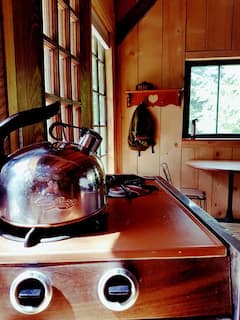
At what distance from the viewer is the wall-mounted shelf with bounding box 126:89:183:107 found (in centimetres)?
313

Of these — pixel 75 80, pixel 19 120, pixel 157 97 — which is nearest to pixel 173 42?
pixel 157 97

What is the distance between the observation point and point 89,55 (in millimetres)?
1674

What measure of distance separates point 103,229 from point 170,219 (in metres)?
0.19

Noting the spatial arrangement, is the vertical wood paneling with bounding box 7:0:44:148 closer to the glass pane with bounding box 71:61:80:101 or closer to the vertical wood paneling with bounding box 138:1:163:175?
the glass pane with bounding box 71:61:80:101

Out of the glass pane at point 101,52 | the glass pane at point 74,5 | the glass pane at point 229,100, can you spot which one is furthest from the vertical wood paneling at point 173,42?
the glass pane at point 74,5

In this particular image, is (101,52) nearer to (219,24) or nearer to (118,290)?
(219,24)

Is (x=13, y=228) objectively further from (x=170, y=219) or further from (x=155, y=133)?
(x=155, y=133)

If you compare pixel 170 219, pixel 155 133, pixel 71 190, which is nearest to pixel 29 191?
pixel 71 190

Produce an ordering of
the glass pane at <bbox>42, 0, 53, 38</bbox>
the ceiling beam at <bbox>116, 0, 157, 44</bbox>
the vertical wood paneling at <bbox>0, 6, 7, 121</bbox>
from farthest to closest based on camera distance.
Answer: the ceiling beam at <bbox>116, 0, 157, 44</bbox>, the glass pane at <bbox>42, 0, 53, 38</bbox>, the vertical wood paneling at <bbox>0, 6, 7, 121</bbox>

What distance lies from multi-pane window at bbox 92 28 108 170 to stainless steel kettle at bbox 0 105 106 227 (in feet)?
5.69

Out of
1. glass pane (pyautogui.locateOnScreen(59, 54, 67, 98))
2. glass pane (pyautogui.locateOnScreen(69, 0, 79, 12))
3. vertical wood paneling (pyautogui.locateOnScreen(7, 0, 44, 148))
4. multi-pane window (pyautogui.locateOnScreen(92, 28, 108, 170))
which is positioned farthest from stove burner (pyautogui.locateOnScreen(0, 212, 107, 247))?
multi-pane window (pyautogui.locateOnScreen(92, 28, 108, 170))

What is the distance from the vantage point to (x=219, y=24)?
3012 millimetres

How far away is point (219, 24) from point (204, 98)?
798mm

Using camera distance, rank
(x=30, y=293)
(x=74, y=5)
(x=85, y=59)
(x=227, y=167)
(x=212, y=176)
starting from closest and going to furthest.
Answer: (x=30, y=293), (x=74, y=5), (x=85, y=59), (x=227, y=167), (x=212, y=176)
